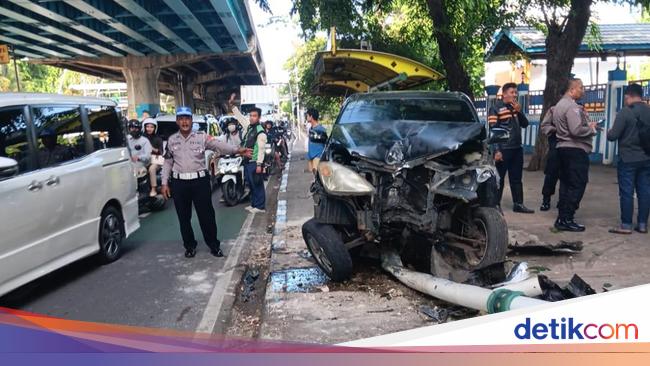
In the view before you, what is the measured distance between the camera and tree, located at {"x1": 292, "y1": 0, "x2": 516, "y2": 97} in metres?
9.95

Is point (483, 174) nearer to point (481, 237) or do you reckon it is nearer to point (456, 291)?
point (481, 237)

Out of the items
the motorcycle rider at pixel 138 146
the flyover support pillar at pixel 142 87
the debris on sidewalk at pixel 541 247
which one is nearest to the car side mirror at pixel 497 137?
the debris on sidewalk at pixel 541 247

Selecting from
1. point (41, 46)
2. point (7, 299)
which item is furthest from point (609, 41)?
point (41, 46)

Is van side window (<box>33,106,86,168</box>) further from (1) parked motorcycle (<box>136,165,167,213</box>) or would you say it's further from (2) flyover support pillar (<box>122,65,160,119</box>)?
(2) flyover support pillar (<box>122,65,160,119</box>)

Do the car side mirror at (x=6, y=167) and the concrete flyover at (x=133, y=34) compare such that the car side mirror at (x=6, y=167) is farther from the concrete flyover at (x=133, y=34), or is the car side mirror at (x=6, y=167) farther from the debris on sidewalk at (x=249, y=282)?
the concrete flyover at (x=133, y=34)

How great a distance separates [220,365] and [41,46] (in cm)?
2949

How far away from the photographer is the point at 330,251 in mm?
4992

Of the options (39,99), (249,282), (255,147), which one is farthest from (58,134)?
(255,147)

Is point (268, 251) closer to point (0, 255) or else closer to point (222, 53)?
point (0, 255)

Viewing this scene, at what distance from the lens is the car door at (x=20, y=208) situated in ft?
14.7

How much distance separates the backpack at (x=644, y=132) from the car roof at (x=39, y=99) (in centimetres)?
622

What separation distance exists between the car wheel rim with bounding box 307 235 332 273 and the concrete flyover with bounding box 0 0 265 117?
13.4 meters

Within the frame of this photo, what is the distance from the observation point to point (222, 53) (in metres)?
30.0

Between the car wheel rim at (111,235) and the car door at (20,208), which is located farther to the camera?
the car wheel rim at (111,235)
